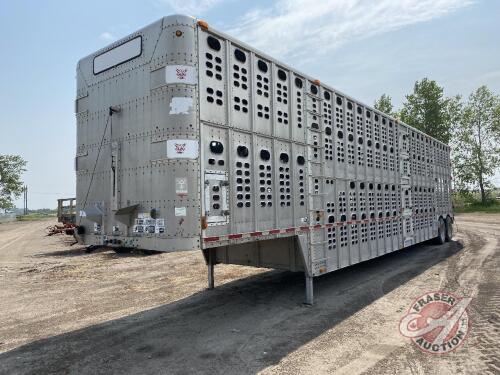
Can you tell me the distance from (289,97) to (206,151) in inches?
96.8

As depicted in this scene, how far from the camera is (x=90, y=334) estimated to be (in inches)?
227

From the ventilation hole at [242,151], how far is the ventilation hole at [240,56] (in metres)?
1.43

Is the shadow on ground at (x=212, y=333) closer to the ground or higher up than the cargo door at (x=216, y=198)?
closer to the ground

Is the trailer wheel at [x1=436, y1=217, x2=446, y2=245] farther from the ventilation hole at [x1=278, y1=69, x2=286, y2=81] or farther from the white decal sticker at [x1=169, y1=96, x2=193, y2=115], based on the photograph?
the white decal sticker at [x1=169, y1=96, x2=193, y2=115]

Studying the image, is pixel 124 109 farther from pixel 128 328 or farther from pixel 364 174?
pixel 364 174

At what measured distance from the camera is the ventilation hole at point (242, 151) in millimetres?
5574

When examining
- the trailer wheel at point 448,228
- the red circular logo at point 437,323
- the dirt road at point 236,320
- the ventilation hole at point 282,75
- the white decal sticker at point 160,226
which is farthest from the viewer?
the trailer wheel at point 448,228

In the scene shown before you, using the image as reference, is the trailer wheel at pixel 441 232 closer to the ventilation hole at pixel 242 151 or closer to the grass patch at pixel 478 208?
the ventilation hole at pixel 242 151

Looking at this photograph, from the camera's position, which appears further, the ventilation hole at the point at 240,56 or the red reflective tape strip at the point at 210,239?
the ventilation hole at the point at 240,56

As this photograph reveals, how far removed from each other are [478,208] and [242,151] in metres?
43.0

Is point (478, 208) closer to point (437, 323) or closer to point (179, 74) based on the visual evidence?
point (437, 323)

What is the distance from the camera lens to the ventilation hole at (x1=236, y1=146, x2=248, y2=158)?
557 cm

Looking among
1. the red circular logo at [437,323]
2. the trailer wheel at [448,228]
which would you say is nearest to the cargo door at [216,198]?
the red circular logo at [437,323]

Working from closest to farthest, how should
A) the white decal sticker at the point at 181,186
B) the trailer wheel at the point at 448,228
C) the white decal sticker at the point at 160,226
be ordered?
1. the white decal sticker at the point at 181,186
2. the white decal sticker at the point at 160,226
3. the trailer wheel at the point at 448,228
